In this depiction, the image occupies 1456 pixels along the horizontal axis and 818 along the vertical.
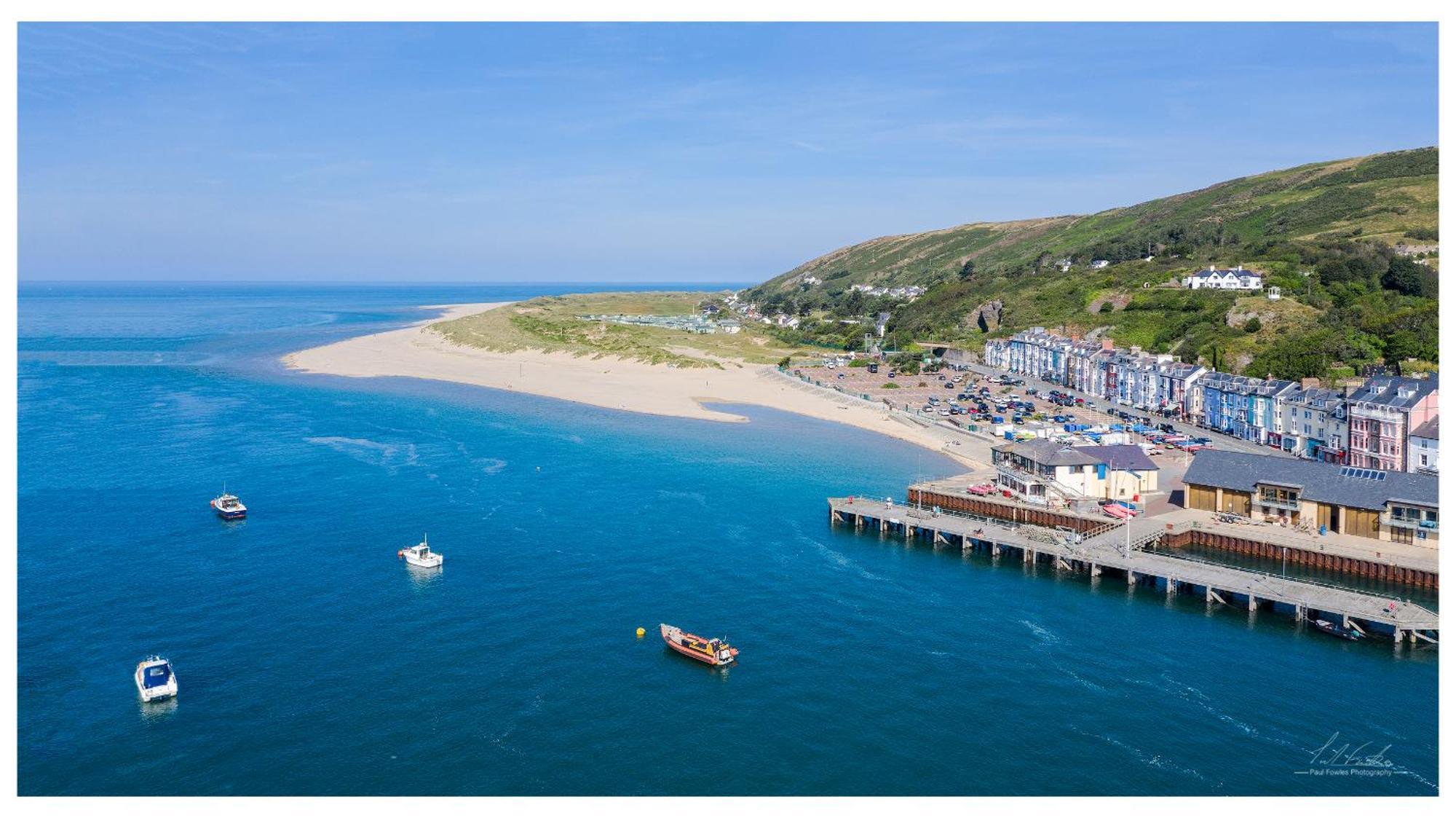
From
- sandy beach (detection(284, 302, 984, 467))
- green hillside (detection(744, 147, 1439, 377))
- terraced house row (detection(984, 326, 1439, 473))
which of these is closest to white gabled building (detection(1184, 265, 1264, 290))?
green hillside (detection(744, 147, 1439, 377))

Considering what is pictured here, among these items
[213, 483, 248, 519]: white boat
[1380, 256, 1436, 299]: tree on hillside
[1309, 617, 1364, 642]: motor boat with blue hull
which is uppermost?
[1380, 256, 1436, 299]: tree on hillside

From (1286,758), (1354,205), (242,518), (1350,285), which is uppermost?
(1354,205)

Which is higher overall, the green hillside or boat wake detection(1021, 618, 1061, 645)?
the green hillside

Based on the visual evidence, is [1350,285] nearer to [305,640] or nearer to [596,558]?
[596,558]

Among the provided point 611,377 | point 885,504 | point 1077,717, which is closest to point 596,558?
point 885,504

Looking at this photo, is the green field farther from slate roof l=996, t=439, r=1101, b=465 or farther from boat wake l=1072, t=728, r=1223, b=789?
boat wake l=1072, t=728, r=1223, b=789

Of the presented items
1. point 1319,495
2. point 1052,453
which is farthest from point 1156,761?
point 1052,453
